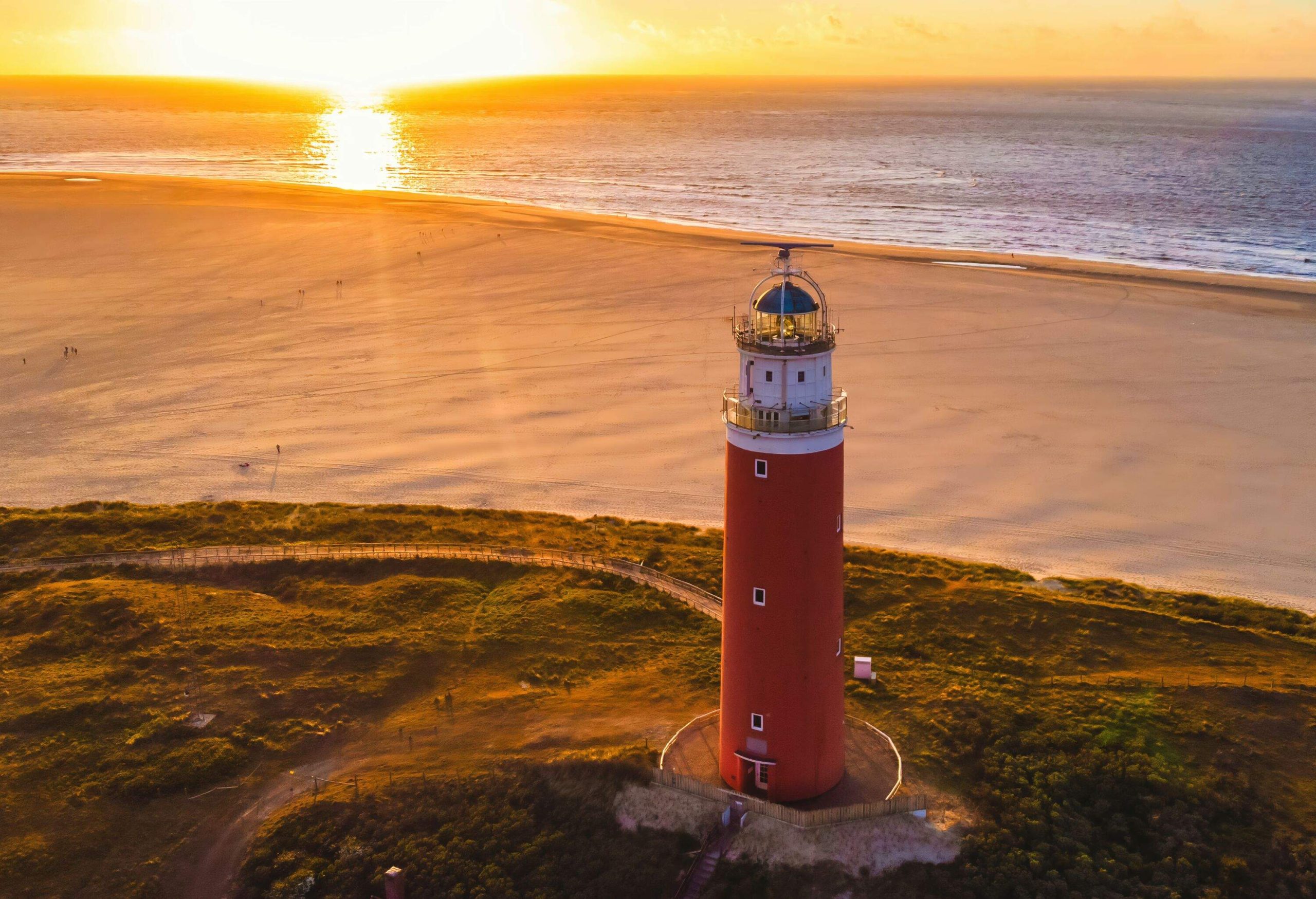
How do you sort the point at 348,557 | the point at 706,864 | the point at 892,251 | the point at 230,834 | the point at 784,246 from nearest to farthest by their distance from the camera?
→ the point at 784,246, the point at 706,864, the point at 230,834, the point at 348,557, the point at 892,251

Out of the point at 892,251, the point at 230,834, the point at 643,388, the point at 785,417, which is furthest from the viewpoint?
the point at 892,251

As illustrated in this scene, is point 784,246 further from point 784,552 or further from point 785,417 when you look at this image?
point 784,552

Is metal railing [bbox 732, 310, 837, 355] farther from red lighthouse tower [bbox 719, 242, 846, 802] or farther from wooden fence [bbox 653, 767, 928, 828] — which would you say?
wooden fence [bbox 653, 767, 928, 828]

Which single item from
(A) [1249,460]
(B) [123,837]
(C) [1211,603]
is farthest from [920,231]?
(B) [123,837]

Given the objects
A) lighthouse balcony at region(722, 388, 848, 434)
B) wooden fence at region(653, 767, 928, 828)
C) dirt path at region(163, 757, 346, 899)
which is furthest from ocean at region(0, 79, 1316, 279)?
dirt path at region(163, 757, 346, 899)

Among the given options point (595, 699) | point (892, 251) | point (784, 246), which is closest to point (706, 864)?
point (595, 699)

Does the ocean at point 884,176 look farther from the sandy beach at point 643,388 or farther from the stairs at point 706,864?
the stairs at point 706,864

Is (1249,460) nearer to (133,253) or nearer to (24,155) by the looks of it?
(133,253)
